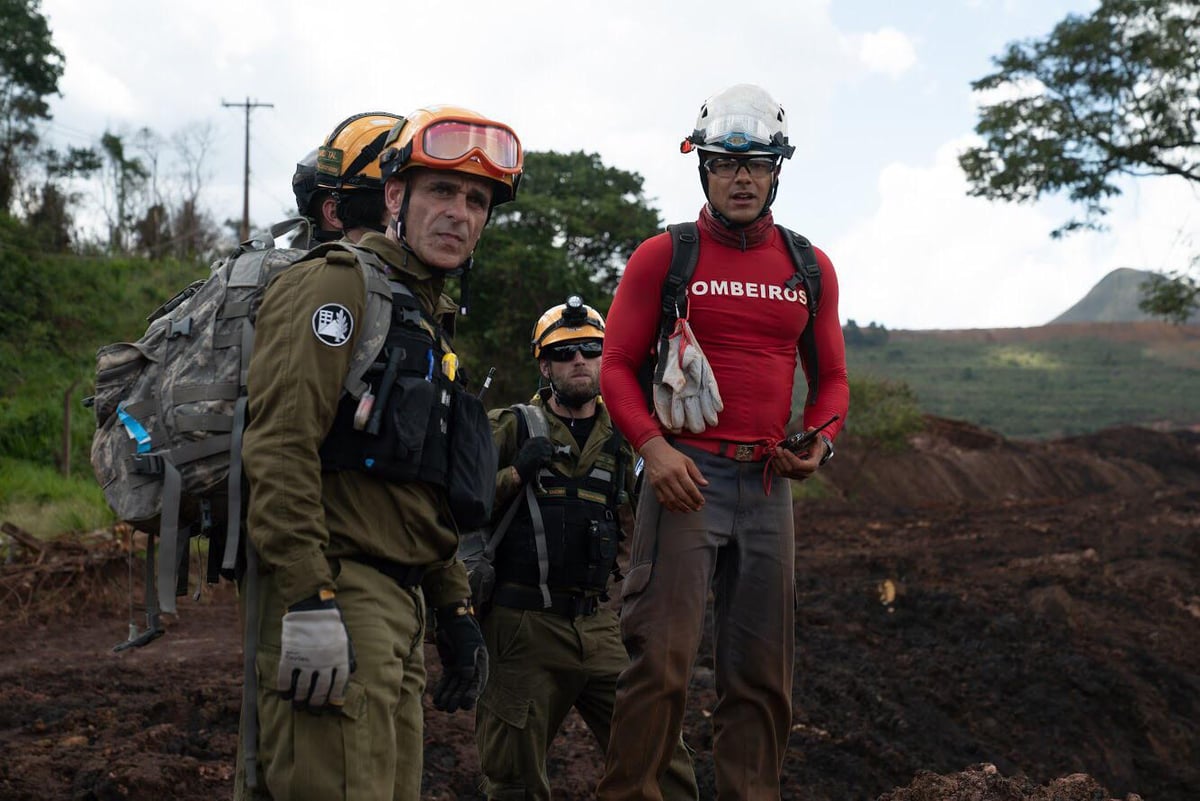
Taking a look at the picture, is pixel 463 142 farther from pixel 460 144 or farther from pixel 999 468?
pixel 999 468

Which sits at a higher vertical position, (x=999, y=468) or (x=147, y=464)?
(x=147, y=464)

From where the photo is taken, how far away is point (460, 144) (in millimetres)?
3229

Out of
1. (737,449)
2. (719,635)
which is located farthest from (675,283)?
(719,635)

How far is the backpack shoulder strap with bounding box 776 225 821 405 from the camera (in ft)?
12.7

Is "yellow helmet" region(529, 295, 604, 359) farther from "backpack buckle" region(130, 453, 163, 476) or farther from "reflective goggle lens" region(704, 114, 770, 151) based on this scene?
"backpack buckle" region(130, 453, 163, 476)

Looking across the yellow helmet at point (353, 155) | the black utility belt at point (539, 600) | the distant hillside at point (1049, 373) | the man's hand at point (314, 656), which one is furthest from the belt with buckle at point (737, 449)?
the distant hillside at point (1049, 373)

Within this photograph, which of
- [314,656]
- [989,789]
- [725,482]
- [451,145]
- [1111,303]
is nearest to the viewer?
[314,656]

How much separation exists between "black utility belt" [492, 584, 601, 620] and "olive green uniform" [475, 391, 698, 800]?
1cm

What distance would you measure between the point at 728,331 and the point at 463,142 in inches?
41.3

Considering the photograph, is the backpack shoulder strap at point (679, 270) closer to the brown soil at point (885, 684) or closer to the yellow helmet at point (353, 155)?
the yellow helmet at point (353, 155)

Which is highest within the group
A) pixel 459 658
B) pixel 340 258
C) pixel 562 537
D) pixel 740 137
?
pixel 740 137

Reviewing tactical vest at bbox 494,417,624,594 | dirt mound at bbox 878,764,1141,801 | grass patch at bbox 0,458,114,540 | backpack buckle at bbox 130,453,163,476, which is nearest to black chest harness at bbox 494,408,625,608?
tactical vest at bbox 494,417,624,594

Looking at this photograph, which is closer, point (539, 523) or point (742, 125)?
point (742, 125)

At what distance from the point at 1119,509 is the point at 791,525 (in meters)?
21.9
